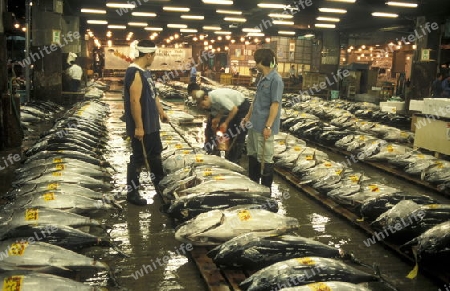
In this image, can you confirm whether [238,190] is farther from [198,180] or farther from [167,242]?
[167,242]

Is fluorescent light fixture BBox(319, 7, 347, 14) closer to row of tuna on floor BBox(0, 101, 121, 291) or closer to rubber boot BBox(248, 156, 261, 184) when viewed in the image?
rubber boot BBox(248, 156, 261, 184)

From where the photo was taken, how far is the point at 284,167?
23.8 feet

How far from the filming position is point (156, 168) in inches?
221

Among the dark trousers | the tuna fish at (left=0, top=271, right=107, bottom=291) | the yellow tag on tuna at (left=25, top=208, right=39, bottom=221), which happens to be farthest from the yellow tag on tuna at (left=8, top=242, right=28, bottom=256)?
the dark trousers

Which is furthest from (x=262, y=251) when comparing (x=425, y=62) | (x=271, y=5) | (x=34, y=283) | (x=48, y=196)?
(x=425, y=62)

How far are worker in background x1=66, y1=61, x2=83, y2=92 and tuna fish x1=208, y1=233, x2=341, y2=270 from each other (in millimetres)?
14698

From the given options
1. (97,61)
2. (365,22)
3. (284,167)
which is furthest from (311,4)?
(97,61)

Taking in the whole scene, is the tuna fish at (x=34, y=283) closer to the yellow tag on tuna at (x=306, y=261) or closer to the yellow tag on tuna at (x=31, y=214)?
the yellow tag on tuna at (x=31, y=214)

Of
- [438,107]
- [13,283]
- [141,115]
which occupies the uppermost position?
[438,107]

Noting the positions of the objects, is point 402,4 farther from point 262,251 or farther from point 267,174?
point 262,251

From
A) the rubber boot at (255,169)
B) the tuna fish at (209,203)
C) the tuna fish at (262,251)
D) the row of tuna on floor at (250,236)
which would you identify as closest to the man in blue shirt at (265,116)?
the rubber boot at (255,169)

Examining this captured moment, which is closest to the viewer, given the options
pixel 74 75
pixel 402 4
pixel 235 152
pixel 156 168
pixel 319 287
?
pixel 319 287

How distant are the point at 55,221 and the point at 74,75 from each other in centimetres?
1418

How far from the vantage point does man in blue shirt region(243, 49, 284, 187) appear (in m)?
5.34
